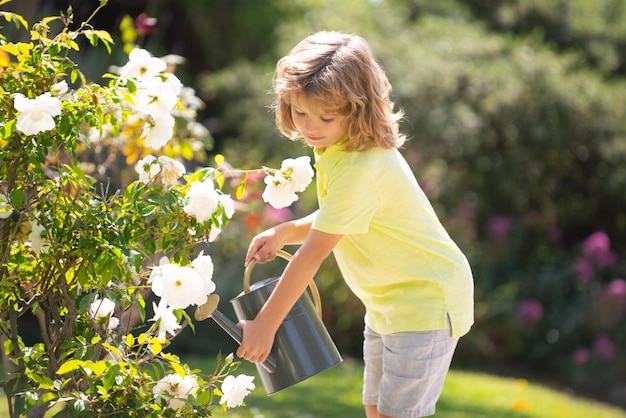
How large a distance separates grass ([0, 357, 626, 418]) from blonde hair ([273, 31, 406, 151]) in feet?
5.36

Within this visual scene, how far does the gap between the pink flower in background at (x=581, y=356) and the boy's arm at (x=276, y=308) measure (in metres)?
4.55

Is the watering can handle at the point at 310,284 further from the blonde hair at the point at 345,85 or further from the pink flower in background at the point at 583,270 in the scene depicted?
the pink flower in background at the point at 583,270

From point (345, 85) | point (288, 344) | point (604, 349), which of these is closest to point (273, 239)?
point (288, 344)

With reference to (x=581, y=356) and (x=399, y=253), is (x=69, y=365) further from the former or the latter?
(x=581, y=356)

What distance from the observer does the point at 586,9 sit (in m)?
8.02

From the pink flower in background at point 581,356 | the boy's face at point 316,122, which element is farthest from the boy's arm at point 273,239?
the pink flower in background at point 581,356

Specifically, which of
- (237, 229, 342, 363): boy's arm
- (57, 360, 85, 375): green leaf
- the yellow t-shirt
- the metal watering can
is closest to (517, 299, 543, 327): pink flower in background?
the yellow t-shirt

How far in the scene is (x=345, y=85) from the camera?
2170 mm

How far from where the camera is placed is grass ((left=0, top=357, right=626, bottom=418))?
13.2 feet

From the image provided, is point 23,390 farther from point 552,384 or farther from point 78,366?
point 552,384

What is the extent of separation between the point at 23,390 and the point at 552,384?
498 cm

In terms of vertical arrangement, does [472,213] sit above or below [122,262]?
below

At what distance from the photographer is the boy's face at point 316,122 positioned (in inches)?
85.4

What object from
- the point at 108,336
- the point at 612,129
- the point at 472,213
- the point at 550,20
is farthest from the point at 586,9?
the point at 108,336
